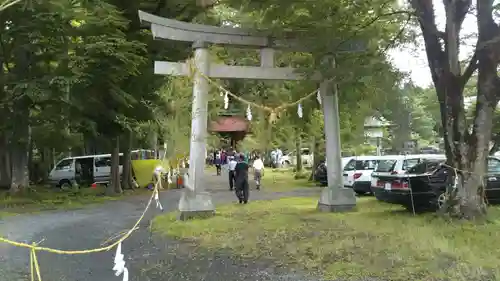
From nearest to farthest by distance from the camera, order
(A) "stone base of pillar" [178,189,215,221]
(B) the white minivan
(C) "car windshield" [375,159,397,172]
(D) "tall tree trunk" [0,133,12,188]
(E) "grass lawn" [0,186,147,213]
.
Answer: (A) "stone base of pillar" [178,189,215,221]
(C) "car windshield" [375,159,397,172]
(E) "grass lawn" [0,186,147,213]
(D) "tall tree trunk" [0,133,12,188]
(B) the white minivan

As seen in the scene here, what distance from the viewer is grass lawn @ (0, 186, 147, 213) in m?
18.2

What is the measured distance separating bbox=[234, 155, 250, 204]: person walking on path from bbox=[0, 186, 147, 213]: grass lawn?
20.5 feet

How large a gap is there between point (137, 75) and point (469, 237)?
48.9 ft

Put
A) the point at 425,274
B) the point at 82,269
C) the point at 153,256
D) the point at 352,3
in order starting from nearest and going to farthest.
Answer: the point at 425,274 → the point at 82,269 → the point at 153,256 → the point at 352,3

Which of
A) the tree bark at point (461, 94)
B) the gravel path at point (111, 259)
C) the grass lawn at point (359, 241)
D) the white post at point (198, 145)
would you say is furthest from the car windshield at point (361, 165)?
the gravel path at point (111, 259)

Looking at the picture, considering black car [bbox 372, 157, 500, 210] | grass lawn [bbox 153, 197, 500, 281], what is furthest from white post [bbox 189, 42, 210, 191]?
black car [bbox 372, 157, 500, 210]

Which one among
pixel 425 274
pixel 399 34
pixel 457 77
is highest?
pixel 399 34

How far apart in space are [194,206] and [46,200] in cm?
963

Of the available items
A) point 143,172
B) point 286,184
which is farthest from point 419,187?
point 143,172

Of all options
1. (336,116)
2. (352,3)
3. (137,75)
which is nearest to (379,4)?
(352,3)

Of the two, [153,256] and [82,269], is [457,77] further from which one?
[82,269]

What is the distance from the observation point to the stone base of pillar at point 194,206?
13250mm

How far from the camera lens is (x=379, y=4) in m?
11.3

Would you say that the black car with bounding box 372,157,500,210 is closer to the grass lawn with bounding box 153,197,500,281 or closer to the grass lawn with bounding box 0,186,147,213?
the grass lawn with bounding box 153,197,500,281
